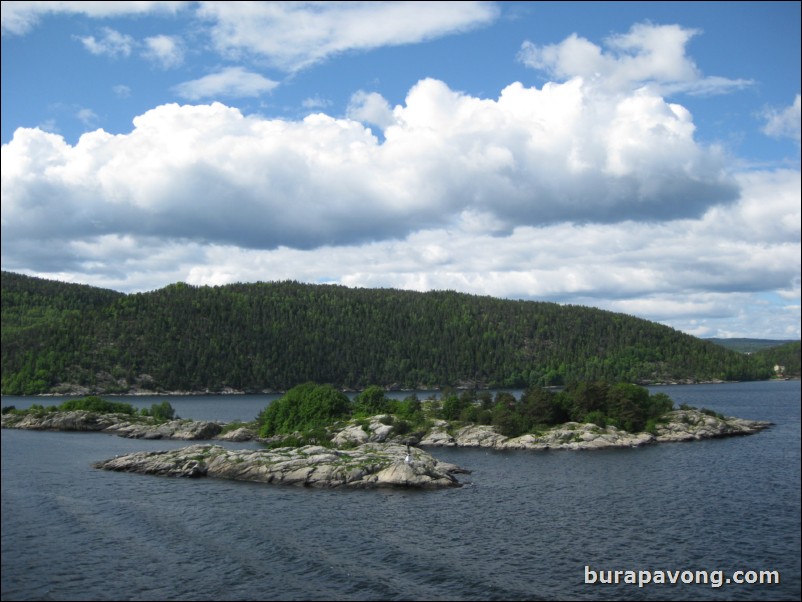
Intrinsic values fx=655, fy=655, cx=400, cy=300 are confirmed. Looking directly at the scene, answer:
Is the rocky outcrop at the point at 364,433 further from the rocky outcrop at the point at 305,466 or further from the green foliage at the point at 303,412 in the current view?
the rocky outcrop at the point at 305,466

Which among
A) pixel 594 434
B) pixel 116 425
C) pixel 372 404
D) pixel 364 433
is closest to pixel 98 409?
pixel 116 425

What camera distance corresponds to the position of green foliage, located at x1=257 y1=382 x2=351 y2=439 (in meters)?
143

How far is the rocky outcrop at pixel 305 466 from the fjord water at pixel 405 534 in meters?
3.51

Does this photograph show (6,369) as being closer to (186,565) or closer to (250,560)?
(186,565)

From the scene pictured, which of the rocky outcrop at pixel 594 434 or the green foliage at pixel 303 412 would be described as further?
Answer: the green foliage at pixel 303 412

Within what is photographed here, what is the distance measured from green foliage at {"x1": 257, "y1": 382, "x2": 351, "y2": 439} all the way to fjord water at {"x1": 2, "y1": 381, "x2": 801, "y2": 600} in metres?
49.6

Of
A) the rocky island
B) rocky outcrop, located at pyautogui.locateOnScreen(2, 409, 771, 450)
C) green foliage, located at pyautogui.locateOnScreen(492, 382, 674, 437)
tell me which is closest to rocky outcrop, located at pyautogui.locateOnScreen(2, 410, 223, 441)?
rocky outcrop, located at pyautogui.locateOnScreen(2, 409, 771, 450)

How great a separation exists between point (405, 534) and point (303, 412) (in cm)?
8685

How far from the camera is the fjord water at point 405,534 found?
47.8 metres

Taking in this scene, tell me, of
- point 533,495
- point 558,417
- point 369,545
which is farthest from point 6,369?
point 558,417

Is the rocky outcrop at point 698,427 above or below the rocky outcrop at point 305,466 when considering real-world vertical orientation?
above

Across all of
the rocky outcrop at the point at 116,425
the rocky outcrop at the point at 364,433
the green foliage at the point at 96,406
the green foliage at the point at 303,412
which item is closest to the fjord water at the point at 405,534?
the rocky outcrop at the point at 364,433

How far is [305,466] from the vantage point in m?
91.3

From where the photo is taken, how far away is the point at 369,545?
5856 cm
